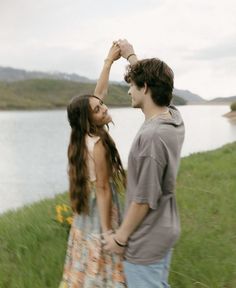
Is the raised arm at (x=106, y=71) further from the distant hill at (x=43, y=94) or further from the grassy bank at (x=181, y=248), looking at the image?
the distant hill at (x=43, y=94)

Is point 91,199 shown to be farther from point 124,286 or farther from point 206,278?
point 206,278

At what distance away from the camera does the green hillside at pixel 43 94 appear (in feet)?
432

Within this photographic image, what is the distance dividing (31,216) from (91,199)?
3165 mm

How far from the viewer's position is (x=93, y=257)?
2.79 meters

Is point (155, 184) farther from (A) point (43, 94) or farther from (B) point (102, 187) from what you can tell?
(A) point (43, 94)

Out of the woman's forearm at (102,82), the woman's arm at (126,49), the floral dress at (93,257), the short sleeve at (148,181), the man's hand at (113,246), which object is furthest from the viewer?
the woman's forearm at (102,82)

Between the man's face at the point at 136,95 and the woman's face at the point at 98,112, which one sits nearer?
the man's face at the point at 136,95

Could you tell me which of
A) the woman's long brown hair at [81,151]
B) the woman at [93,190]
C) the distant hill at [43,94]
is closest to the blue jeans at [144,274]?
the woman at [93,190]

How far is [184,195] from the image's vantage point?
285 inches

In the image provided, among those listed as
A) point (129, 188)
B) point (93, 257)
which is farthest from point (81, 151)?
point (93, 257)

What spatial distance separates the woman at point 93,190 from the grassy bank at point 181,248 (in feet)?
3.50

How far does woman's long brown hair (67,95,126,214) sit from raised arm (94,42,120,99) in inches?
22.4

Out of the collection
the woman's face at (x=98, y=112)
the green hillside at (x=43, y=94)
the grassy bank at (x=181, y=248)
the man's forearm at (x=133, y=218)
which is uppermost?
the green hillside at (x=43, y=94)

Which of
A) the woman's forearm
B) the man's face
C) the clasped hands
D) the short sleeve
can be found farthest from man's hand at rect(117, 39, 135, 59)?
the short sleeve
